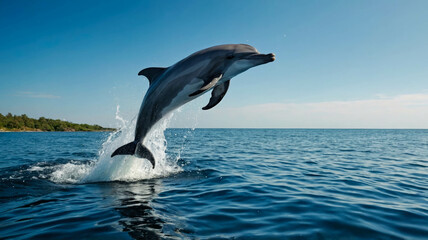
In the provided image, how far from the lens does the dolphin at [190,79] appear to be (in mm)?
5617

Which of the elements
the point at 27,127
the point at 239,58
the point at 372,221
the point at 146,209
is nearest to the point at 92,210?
the point at 146,209

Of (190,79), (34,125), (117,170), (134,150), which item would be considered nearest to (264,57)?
(190,79)

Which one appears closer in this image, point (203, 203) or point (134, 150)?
point (203, 203)

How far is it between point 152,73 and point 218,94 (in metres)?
1.93

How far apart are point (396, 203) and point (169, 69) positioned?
648cm

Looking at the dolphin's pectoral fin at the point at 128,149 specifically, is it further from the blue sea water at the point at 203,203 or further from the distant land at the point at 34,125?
the distant land at the point at 34,125

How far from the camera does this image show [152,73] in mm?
7062

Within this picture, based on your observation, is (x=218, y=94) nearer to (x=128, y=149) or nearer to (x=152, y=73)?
(x=152, y=73)

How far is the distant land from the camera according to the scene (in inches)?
2995

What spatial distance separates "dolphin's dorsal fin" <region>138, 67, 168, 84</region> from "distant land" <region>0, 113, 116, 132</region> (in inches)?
3359

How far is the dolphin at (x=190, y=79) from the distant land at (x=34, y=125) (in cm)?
8533

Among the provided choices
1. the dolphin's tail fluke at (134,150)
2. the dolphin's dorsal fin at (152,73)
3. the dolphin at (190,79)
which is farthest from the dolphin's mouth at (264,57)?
the dolphin's tail fluke at (134,150)

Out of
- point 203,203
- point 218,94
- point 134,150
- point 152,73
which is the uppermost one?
point 152,73

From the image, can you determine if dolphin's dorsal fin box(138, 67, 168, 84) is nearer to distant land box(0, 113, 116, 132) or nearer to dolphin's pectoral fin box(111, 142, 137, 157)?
dolphin's pectoral fin box(111, 142, 137, 157)
